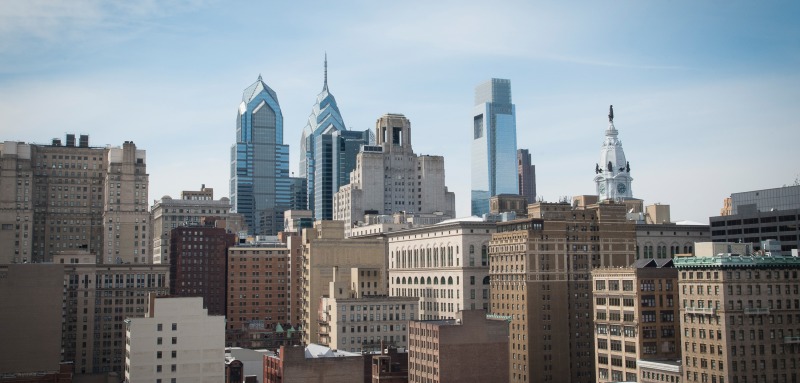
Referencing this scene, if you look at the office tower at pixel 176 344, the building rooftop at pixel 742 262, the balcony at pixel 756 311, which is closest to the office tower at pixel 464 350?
the office tower at pixel 176 344

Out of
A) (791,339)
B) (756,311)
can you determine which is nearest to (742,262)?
(756,311)

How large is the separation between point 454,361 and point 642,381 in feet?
120

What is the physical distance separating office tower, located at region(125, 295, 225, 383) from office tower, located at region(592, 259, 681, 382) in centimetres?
7399

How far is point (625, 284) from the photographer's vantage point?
173000 millimetres

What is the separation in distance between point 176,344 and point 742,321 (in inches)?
3908

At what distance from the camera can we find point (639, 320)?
552 ft

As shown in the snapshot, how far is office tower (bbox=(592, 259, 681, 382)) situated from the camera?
552 feet

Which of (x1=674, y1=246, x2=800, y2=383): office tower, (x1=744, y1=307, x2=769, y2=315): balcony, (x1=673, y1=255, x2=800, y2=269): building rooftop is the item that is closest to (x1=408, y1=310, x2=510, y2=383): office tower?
(x1=674, y1=246, x2=800, y2=383): office tower

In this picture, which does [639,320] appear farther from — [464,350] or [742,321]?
[464,350]

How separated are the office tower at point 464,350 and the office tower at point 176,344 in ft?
133

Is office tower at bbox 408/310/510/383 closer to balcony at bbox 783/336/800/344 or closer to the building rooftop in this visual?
the building rooftop

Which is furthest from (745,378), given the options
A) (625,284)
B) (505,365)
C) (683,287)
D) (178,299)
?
(178,299)

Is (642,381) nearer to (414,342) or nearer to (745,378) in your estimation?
(745,378)

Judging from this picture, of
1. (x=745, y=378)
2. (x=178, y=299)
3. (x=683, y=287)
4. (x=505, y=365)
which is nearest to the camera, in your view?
(x=745, y=378)
